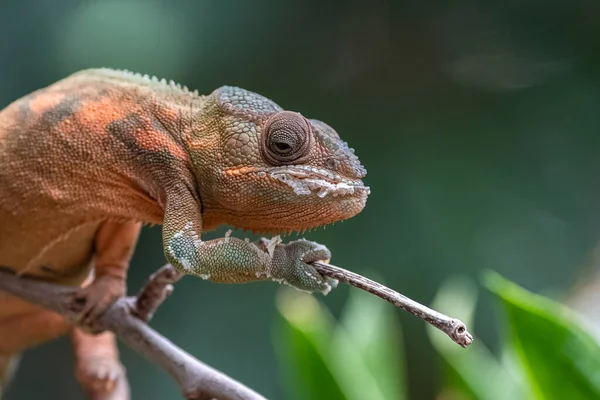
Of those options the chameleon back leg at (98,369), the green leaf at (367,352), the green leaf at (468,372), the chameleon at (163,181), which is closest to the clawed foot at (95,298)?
the chameleon at (163,181)

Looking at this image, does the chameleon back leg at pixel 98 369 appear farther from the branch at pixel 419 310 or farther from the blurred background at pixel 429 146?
the branch at pixel 419 310

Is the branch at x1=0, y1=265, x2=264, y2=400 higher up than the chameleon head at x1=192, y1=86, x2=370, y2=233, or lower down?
lower down

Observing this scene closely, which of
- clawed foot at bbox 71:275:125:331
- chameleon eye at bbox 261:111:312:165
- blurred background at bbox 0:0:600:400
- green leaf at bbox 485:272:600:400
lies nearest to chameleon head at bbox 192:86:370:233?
chameleon eye at bbox 261:111:312:165

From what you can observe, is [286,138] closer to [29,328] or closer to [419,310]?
[419,310]

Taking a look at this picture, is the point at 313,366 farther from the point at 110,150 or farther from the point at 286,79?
the point at 286,79

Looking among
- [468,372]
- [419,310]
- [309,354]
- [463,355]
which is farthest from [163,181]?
[463,355]

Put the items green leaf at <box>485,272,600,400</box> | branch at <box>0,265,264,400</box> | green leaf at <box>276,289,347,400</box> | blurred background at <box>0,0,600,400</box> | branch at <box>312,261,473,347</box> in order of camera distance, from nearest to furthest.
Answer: branch at <box>312,261,473,347</box>, branch at <box>0,265,264,400</box>, green leaf at <box>485,272,600,400</box>, green leaf at <box>276,289,347,400</box>, blurred background at <box>0,0,600,400</box>

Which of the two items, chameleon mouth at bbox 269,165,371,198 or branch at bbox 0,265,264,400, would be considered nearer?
chameleon mouth at bbox 269,165,371,198

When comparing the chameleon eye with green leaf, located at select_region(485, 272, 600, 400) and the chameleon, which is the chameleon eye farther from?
green leaf, located at select_region(485, 272, 600, 400)
